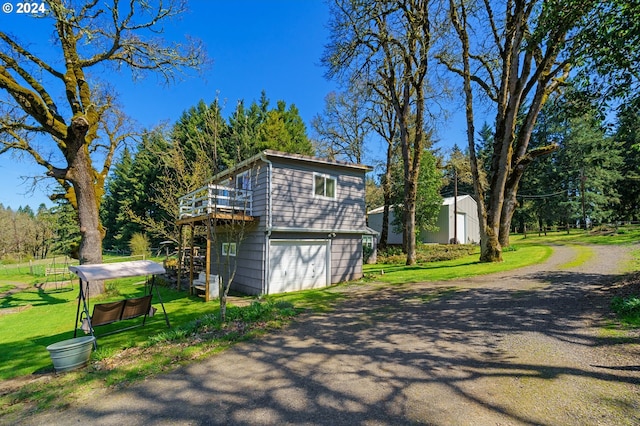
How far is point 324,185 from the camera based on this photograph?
13445 millimetres

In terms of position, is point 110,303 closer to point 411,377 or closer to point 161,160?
point 411,377

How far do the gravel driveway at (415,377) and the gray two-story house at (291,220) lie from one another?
5046mm

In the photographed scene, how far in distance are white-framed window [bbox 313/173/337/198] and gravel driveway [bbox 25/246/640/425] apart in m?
6.94

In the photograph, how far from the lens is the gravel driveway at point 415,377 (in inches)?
137

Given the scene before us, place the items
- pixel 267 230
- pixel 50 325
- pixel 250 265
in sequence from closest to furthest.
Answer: pixel 50 325, pixel 267 230, pixel 250 265

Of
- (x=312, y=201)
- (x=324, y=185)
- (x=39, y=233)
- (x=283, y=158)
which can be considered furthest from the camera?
(x=39, y=233)

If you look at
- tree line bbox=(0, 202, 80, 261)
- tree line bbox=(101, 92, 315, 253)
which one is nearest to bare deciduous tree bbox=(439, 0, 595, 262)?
tree line bbox=(101, 92, 315, 253)

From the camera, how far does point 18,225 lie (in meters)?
44.3

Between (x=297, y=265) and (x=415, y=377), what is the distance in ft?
28.3

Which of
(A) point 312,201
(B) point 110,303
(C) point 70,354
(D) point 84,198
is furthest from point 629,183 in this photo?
(D) point 84,198

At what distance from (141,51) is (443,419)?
1594 centimetres

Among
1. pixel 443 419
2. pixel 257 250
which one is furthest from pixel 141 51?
pixel 443 419

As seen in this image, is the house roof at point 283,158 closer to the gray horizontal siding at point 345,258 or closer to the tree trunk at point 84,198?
the gray horizontal siding at point 345,258

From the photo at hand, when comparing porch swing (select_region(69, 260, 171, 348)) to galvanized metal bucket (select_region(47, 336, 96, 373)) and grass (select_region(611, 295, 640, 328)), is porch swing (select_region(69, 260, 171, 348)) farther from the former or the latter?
grass (select_region(611, 295, 640, 328))
